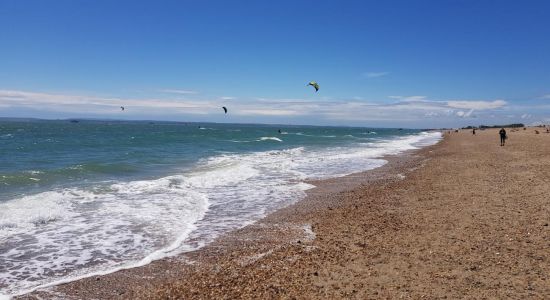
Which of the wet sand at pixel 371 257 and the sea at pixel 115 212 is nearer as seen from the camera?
the wet sand at pixel 371 257

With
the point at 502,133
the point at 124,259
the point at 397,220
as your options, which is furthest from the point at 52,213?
the point at 502,133

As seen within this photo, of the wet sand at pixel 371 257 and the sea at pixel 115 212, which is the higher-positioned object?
the wet sand at pixel 371 257

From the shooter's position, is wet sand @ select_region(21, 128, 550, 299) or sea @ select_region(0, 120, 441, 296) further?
sea @ select_region(0, 120, 441, 296)

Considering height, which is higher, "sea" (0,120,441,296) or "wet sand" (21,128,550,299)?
"wet sand" (21,128,550,299)

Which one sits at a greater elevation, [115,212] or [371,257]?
[371,257]

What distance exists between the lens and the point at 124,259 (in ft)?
26.1

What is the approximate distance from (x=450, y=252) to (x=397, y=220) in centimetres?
274

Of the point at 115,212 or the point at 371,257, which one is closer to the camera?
the point at 371,257

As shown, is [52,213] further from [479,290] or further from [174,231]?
[479,290]

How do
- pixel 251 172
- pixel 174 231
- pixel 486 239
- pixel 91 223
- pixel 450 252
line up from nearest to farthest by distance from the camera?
pixel 450 252, pixel 486 239, pixel 174 231, pixel 91 223, pixel 251 172

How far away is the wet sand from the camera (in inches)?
238

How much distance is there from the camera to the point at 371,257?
7398 millimetres

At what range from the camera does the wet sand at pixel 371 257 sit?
6035 mm

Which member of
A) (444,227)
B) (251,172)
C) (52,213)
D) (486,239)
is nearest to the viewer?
(486,239)
